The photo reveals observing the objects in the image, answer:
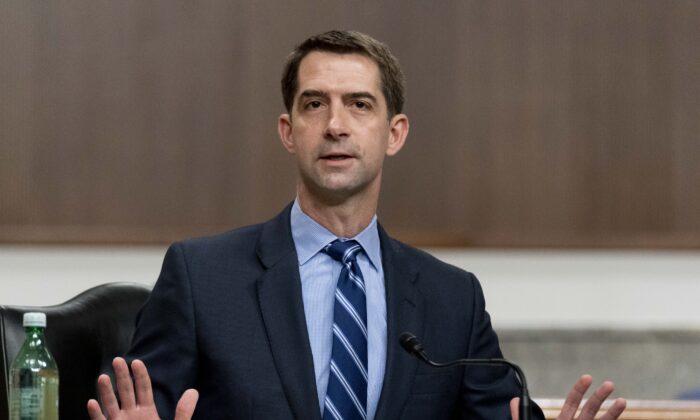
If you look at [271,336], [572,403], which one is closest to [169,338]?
[271,336]

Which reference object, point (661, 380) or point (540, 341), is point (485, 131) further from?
point (661, 380)

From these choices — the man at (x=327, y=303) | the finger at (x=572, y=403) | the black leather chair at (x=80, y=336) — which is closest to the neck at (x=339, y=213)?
the man at (x=327, y=303)

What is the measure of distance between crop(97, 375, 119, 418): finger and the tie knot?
27.8 inches

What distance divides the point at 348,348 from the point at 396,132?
0.59m

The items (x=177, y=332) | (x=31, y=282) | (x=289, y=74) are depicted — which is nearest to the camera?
(x=177, y=332)

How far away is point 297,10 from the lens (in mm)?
4348

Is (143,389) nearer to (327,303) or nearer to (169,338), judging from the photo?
(169,338)

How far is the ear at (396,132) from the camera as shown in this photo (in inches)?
114

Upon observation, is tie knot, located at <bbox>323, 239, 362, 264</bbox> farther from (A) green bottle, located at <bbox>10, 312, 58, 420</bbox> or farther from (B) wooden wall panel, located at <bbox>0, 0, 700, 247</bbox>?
(B) wooden wall panel, located at <bbox>0, 0, 700, 247</bbox>

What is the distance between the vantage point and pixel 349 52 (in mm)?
2805

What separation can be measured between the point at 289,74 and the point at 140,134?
152 cm

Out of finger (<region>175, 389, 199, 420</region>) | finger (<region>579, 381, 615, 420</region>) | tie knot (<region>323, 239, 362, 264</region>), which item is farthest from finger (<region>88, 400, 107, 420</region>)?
finger (<region>579, 381, 615, 420</region>)

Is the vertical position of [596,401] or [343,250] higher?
Result: [343,250]

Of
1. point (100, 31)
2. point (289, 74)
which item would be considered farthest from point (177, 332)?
point (100, 31)
